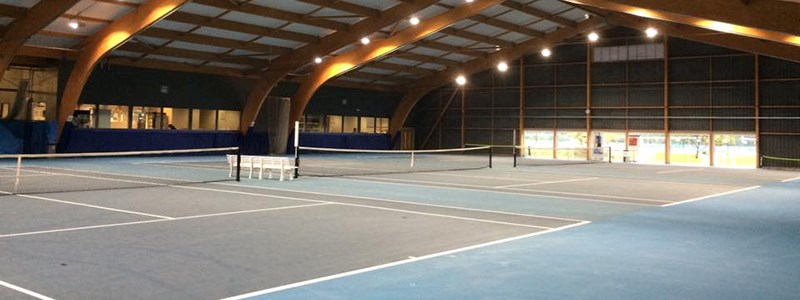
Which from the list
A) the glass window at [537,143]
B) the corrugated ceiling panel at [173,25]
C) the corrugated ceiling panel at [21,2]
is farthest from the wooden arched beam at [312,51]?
the glass window at [537,143]

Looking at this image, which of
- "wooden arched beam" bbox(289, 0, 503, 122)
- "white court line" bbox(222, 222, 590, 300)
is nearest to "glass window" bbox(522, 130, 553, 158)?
"wooden arched beam" bbox(289, 0, 503, 122)

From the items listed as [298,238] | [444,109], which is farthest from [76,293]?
[444,109]

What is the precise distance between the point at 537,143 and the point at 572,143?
2684 mm

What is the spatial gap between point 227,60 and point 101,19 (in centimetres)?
909

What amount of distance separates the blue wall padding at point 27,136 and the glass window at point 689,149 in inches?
1394

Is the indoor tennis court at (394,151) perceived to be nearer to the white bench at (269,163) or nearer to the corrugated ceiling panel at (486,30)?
the white bench at (269,163)

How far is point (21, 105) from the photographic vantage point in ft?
102

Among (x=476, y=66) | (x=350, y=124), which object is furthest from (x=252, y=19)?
(x=476, y=66)

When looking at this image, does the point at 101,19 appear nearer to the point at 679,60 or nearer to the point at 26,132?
the point at 26,132

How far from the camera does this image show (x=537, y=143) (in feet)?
150

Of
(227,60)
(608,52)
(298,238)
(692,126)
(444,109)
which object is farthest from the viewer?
(444,109)

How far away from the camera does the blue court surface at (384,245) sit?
219 inches

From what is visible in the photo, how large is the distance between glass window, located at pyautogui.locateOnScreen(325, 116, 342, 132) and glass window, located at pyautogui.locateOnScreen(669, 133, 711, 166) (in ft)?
75.0

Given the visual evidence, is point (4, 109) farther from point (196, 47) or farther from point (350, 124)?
point (350, 124)
